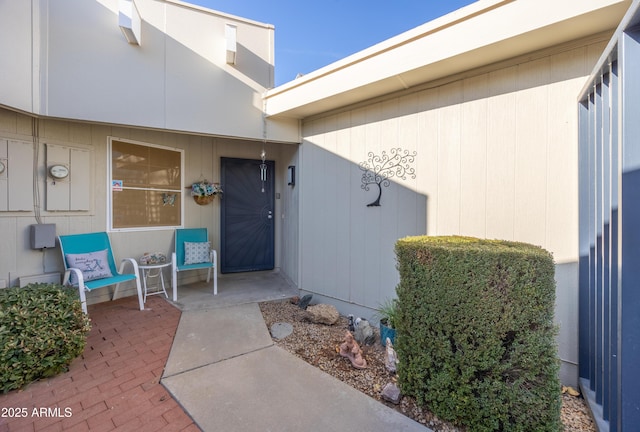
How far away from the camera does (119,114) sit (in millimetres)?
3408

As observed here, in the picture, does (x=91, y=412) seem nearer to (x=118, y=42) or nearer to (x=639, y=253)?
(x=639, y=253)

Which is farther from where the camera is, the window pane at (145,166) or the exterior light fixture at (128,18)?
the window pane at (145,166)

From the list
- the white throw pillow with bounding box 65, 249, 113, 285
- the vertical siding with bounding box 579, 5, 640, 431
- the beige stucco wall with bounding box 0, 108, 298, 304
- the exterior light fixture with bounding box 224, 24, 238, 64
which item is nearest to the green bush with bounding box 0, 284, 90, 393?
the white throw pillow with bounding box 65, 249, 113, 285

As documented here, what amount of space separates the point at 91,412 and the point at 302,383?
1.40 metres

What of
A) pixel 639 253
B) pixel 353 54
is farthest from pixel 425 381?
pixel 353 54

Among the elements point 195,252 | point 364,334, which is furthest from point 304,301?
point 195,252

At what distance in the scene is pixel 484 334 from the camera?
1.72 meters

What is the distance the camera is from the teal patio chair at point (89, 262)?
3346mm

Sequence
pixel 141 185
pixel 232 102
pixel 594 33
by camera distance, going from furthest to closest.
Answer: pixel 141 185
pixel 232 102
pixel 594 33

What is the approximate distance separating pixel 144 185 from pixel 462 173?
4.28 m

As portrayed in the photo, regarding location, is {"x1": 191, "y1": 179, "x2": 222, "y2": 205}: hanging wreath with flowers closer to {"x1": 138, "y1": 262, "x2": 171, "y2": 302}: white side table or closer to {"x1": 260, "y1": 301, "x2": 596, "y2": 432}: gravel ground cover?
{"x1": 138, "y1": 262, "x2": 171, "y2": 302}: white side table

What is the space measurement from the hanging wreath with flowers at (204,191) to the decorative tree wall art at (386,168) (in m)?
2.63

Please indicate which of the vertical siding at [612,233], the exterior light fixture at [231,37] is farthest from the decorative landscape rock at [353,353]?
the exterior light fixture at [231,37]

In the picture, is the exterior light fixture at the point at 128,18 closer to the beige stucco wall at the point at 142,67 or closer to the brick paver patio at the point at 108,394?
the beige stucco wall at the point at 142,67
